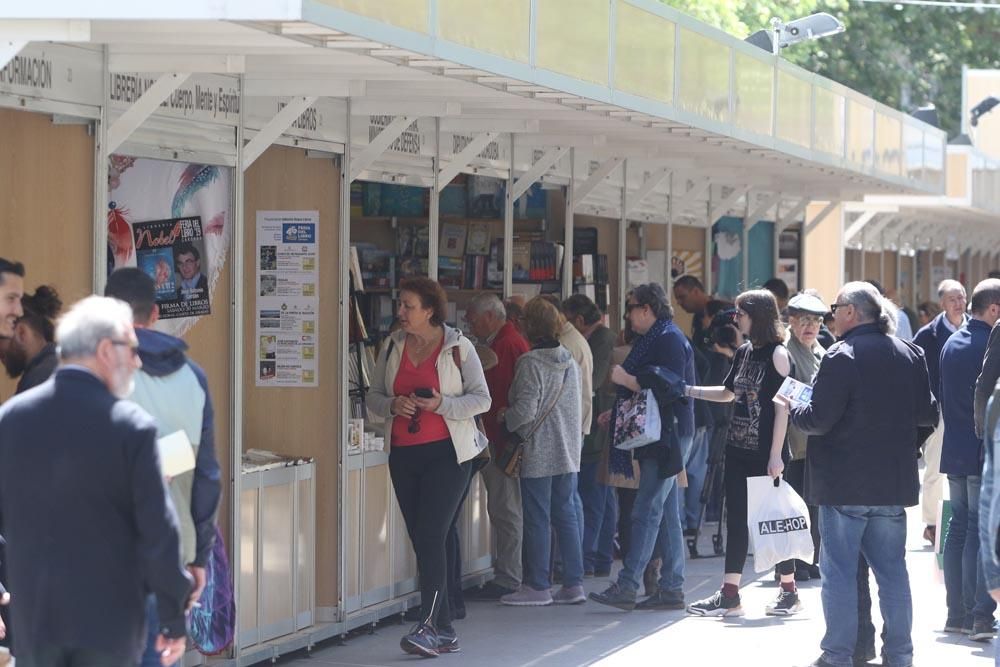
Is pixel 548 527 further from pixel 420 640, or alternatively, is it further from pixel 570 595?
pixel 420 640

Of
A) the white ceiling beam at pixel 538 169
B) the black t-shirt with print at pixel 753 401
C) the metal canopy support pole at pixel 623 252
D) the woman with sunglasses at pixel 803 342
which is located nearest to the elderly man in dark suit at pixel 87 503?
the black t-shirt with print at pixel 753 401

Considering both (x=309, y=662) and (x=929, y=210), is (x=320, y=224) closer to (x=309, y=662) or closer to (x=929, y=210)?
(x=309, y=662)

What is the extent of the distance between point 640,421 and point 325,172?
7.03ft

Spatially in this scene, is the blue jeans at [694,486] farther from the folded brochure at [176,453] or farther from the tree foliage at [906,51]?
the tree foliage at [906,51]

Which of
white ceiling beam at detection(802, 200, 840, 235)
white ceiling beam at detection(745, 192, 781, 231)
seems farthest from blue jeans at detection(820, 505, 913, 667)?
white ceiling beam at detection(802, 200, 840, 235)

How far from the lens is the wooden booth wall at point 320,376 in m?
8.65

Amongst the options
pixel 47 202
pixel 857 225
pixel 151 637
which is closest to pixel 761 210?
pixel 857 225

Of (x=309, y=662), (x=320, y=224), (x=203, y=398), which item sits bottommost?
(x=309, y=662)

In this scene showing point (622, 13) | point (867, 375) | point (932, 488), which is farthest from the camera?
point (932, 488)

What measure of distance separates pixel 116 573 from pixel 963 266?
111ft

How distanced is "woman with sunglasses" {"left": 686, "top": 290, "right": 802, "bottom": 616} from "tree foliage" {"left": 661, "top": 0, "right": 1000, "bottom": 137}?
77.9 ft

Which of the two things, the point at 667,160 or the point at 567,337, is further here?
the point at 667,160

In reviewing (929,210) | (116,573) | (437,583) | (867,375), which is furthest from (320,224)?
(929,210)

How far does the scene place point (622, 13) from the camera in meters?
9.11
